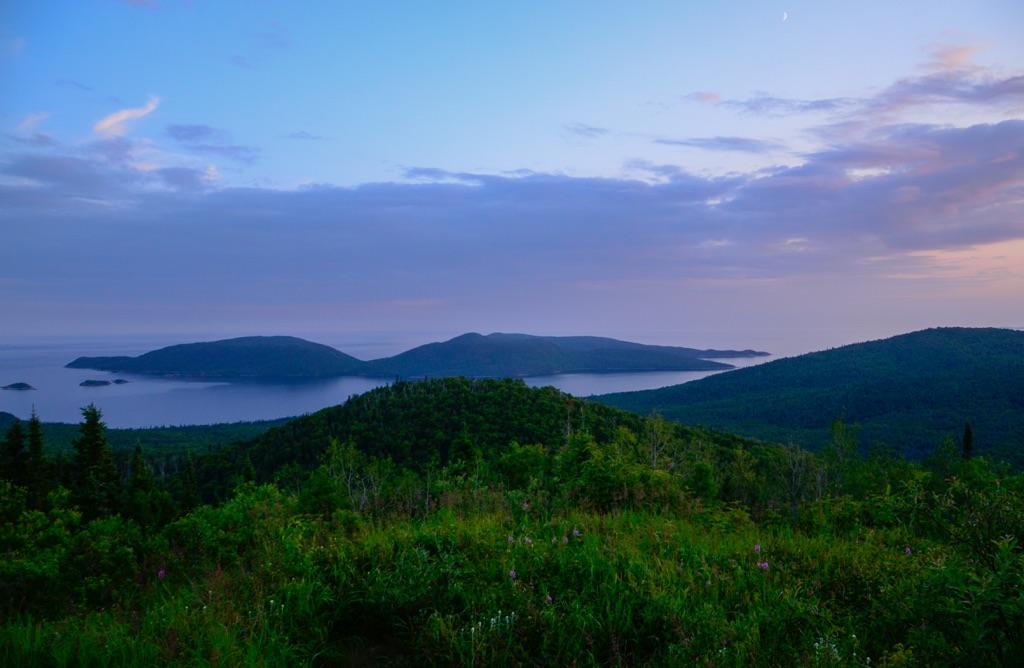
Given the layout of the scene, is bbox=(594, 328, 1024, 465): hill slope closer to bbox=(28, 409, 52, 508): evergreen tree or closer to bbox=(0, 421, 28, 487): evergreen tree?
bbox=(28, 409, 52, 508): evergreen tree

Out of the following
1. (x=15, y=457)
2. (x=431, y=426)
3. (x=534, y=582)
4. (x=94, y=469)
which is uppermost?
(x=534, y=582)

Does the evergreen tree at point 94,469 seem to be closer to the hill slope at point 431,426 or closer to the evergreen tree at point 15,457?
the evergreen tree at point 15,457

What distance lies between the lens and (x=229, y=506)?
5.64 metres

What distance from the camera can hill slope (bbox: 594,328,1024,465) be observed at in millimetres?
96125

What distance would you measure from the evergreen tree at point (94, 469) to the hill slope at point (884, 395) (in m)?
89.3

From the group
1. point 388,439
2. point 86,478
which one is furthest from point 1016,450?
A: point 86,478

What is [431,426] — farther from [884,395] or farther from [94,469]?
[884,395]

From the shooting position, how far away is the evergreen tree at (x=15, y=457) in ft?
93.0

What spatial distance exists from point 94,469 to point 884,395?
5847 inches

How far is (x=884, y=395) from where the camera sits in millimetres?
125938

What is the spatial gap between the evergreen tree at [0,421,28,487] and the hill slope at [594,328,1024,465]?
93.5 m

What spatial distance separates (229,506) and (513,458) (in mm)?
11430

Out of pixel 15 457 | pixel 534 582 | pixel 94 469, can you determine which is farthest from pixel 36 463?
pixel 534 582

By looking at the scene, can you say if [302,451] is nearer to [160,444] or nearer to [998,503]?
[160,444]
